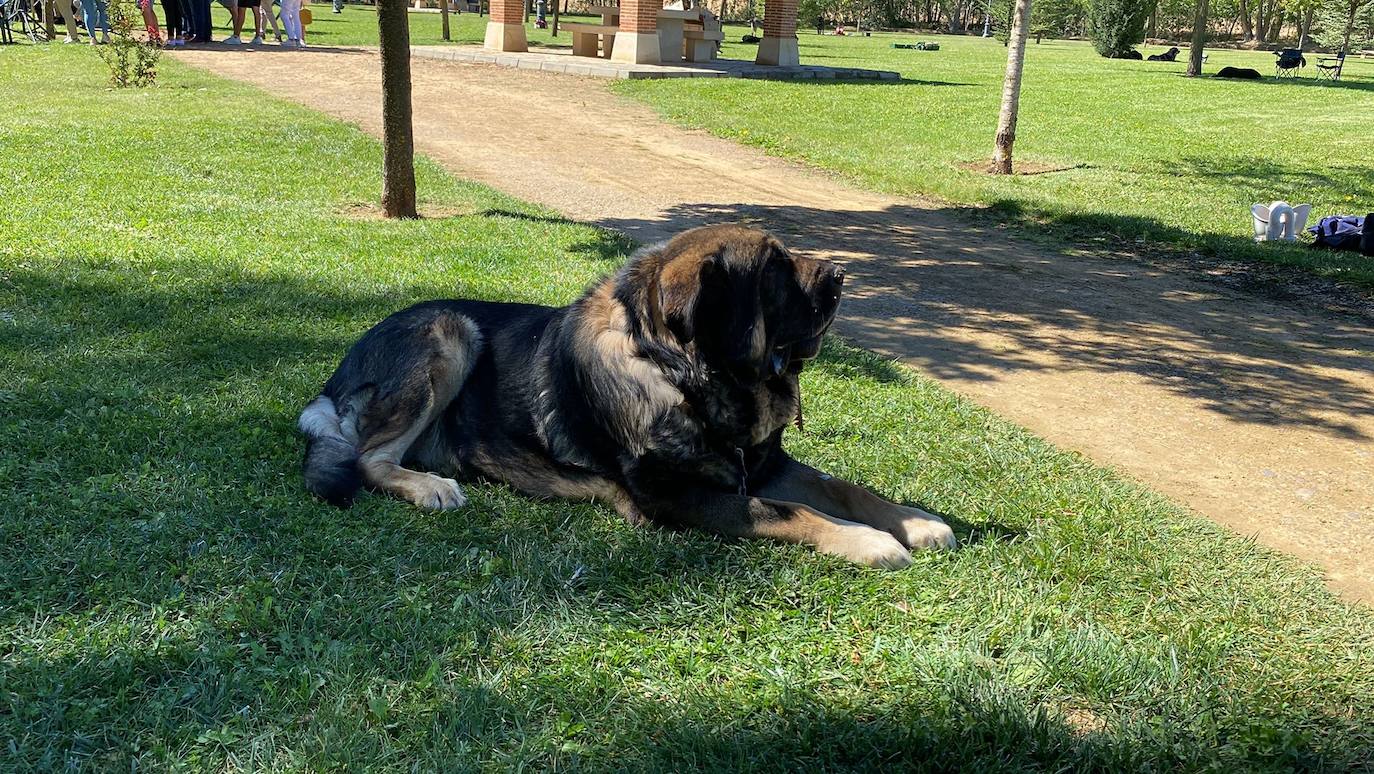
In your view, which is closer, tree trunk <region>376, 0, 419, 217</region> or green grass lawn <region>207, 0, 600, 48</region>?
tree trunk <region>376, 0, 419, 217</region>

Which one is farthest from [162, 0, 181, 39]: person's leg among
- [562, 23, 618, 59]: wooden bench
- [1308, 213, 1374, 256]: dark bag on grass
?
[1308, 213, 1374, 256]: dark bag on grass

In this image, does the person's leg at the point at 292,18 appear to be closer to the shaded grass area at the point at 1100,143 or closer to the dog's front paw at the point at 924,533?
the shaded grass area at the point at 1100,143

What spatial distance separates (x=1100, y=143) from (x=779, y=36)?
13251mm

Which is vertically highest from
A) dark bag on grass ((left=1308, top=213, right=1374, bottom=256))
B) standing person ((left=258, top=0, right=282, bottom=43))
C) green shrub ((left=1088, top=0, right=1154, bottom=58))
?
green shrub ((left=1088, top=0, right=1154, bottom=58))

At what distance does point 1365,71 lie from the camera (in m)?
42.6

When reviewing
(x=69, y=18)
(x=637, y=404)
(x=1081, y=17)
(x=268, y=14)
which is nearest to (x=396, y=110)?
(x=637, y=404)

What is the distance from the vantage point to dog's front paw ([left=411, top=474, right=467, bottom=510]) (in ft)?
13.8

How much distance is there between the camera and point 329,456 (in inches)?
171

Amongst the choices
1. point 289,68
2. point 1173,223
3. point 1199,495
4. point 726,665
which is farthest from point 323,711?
point 289,68

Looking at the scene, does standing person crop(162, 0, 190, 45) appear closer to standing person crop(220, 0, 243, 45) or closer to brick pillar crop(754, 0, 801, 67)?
standing person crop(220, 0, 243, 45)

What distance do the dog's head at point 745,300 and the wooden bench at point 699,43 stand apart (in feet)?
89.7

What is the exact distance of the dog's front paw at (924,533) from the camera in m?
4.04

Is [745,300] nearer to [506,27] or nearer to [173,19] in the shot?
[506,27]

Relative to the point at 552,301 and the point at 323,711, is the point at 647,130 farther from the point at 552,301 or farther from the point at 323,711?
the point at 323,711
